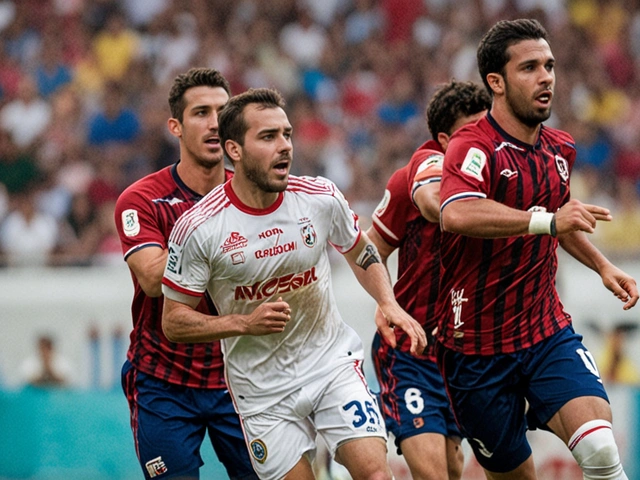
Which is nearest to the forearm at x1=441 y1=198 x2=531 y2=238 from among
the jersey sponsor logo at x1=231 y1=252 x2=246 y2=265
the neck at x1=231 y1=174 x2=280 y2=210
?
the neck at x1=231 y1=174 x2=280 y2=210

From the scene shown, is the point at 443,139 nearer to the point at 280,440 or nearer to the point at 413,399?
the point at 413,399

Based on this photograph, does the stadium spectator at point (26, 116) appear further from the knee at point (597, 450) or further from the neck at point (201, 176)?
the knee at point (597, 450)

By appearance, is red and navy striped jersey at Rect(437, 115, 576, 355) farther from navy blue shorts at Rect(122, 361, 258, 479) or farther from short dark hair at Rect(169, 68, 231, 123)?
short dark hair at Rect(169, 68, 231, 123)

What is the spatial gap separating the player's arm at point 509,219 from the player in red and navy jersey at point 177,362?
1.70 metres

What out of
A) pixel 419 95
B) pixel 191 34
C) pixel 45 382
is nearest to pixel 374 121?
pixel 419 95

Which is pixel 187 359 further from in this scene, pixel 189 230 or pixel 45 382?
pixel 45 382

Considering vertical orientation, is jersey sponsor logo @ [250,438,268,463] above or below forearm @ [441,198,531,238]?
below

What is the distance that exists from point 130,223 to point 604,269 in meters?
2.77

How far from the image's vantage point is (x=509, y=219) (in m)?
6.01

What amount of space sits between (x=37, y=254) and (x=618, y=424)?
7202 millimetres

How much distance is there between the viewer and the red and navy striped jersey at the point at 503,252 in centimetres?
639

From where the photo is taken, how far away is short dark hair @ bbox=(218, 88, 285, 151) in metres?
6.55

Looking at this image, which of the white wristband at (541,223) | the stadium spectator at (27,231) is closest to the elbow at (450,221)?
the white wristband at (541,223)

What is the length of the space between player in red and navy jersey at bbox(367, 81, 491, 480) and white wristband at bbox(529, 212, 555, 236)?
151cm
